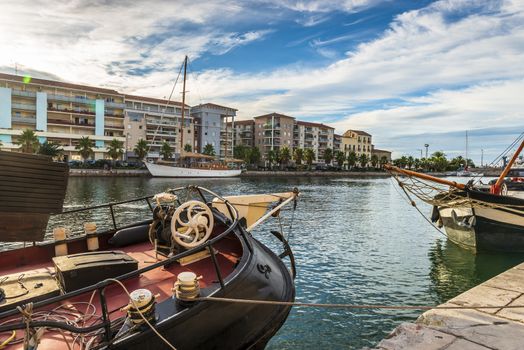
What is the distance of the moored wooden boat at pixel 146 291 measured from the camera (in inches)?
163

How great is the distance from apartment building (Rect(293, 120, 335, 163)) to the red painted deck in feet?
392

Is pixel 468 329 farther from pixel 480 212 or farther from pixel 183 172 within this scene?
pixel 183 172

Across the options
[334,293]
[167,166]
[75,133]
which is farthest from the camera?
[75,133]

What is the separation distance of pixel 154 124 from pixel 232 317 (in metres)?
94.8

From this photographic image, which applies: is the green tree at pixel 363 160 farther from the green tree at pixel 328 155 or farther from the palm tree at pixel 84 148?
the palm tree at pixel 84 148

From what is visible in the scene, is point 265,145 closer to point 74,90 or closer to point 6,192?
point 74,90

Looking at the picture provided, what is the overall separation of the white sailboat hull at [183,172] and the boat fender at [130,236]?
6914 cm

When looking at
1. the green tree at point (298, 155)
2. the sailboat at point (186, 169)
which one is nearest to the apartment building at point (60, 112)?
the sailboat at point (186, 169)

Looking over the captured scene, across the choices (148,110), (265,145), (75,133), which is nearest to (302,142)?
(265,145)

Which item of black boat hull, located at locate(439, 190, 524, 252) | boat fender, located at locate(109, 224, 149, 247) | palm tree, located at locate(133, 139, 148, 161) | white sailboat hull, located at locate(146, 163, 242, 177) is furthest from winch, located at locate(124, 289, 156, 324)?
palm tree, located at locate(133, 139, 148, 161)

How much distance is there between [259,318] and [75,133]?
88448 millimetres

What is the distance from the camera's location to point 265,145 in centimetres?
12162

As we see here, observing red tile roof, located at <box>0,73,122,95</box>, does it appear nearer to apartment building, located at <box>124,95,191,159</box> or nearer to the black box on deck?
apartment building, located at <box>124,95,191,159</box>

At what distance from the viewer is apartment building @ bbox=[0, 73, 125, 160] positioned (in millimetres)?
74062
